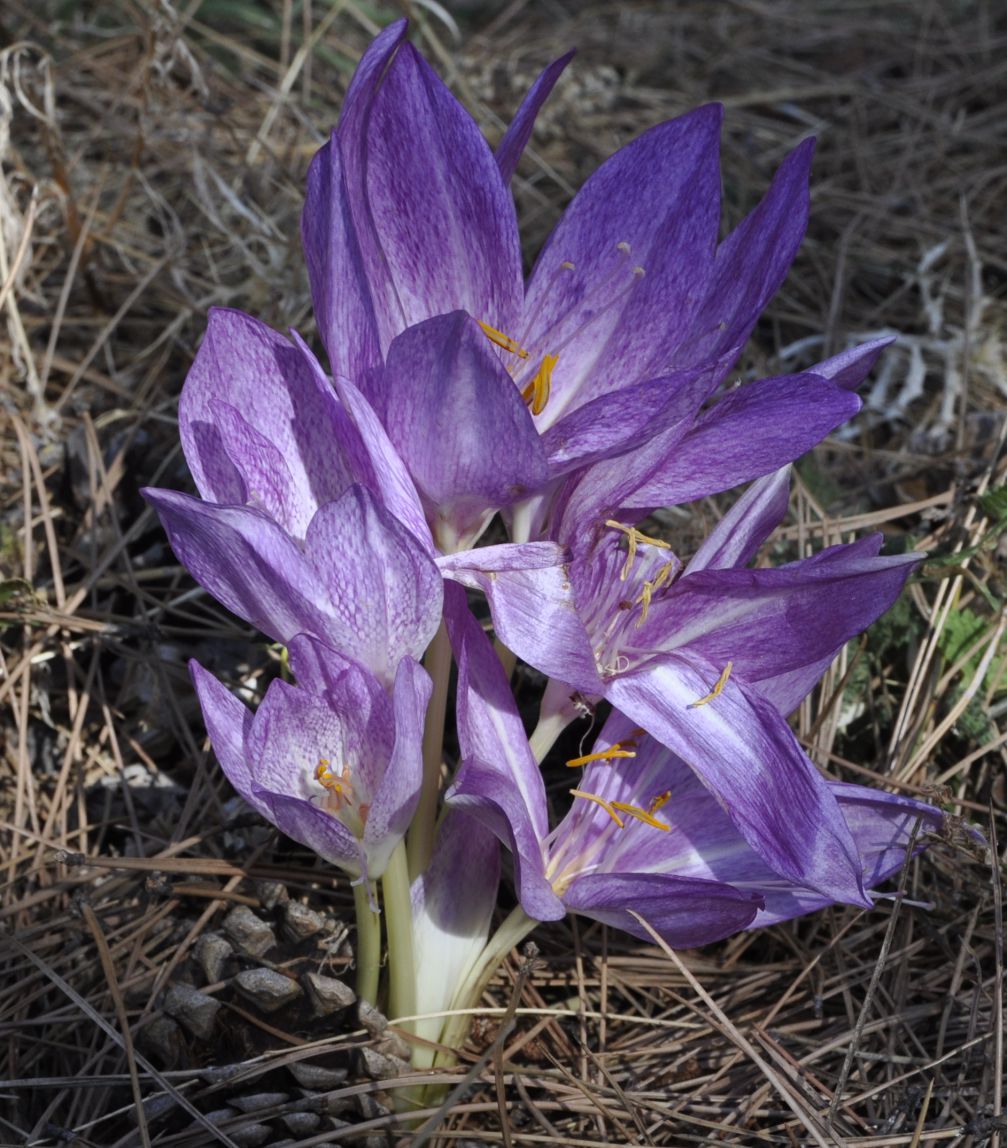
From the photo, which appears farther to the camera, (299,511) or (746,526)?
(746,526)

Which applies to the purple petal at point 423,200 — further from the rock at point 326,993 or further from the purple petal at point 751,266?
the rock at point 326,993

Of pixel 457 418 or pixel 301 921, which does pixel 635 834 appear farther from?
pixel 457 418

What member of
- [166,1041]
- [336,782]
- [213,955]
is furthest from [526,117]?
[166,1041]

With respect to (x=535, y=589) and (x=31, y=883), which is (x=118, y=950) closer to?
(x=31, y=883)

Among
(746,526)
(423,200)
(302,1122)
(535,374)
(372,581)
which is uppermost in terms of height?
(423,200)

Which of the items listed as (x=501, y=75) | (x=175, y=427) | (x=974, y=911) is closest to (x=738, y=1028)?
(x=974, y=911)
